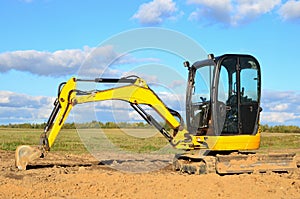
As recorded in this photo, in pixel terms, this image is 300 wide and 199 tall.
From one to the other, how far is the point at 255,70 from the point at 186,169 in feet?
10.7

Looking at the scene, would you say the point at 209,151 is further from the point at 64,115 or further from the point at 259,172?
the point at 64,115

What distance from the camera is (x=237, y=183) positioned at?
416 inches

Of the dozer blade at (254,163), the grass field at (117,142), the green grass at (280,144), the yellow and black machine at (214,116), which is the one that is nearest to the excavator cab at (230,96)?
the yellow and black machine at (214,116)

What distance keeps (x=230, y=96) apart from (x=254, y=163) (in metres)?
1.85

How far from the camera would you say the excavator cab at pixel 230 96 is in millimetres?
12273

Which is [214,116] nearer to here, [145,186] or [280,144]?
[145,186]

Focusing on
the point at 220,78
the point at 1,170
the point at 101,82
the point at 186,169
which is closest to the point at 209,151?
the point at 186,169

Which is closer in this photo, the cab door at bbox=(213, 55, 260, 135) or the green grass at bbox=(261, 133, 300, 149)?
the cab door at bbox=(213, 55, 260, 135)

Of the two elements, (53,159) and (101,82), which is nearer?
(101,82)

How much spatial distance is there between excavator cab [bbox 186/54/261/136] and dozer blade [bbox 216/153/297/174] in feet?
2.11

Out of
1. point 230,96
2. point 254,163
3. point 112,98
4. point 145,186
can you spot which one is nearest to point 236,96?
point 230,96

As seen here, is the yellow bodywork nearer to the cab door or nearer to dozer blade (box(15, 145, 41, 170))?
the cab door

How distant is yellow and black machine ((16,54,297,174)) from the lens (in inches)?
480

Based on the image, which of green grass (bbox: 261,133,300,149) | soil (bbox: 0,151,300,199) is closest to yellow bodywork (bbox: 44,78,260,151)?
soil (bbox: 0,151,300,199)
